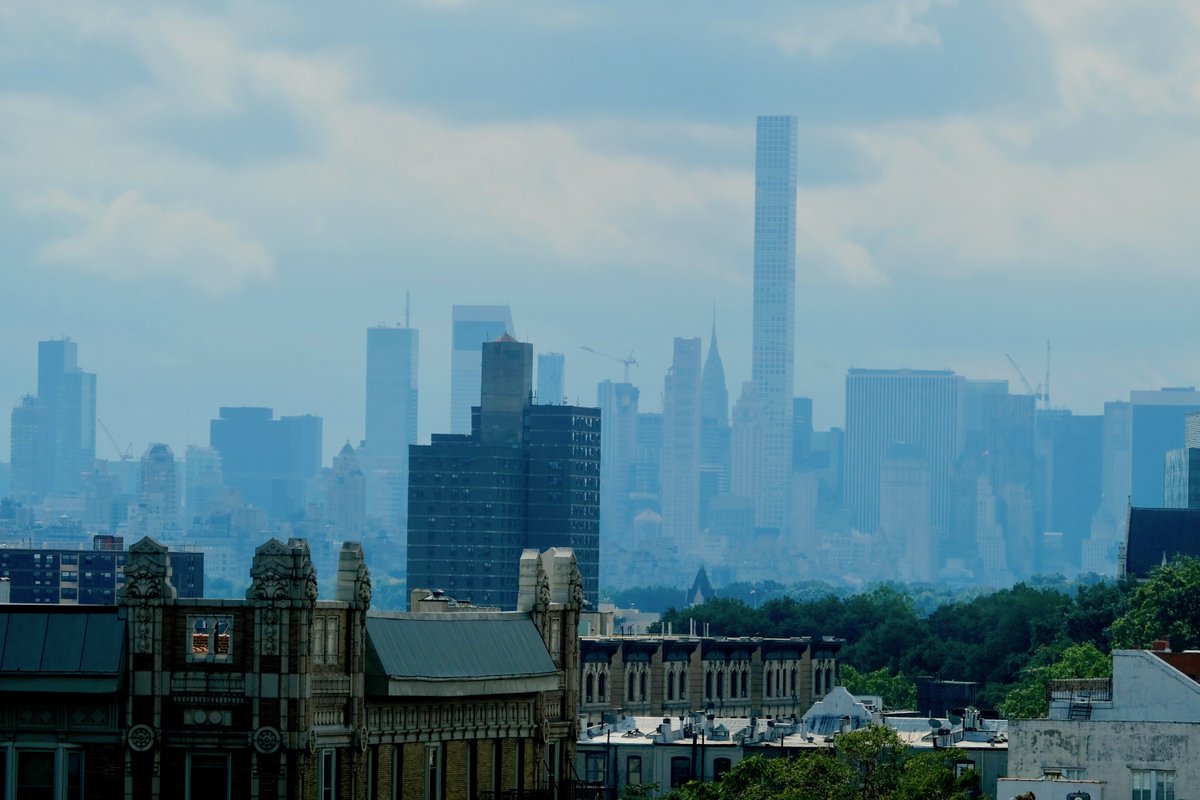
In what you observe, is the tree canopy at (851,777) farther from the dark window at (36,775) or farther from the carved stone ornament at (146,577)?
the dark window at (36,775)

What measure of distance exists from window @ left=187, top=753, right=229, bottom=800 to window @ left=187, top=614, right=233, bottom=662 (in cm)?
195

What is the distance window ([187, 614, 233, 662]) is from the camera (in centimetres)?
6500

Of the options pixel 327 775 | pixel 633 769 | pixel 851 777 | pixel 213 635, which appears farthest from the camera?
pixel 633 769

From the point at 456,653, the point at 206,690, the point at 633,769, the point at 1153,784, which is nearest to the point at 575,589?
the point at 456,653

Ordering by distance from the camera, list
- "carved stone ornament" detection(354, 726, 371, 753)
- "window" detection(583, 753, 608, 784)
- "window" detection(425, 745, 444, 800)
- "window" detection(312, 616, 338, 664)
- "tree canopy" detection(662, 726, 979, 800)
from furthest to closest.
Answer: "window" detection(583, 753, 608, 784) < "tree canopy" detection(662, 726, 979, 800) < "window" detection(425, 745, 444, 800) < "carved stone ornament" detection(354, 726, 371, 753) < "window" detection(312, 616, 338, 664)

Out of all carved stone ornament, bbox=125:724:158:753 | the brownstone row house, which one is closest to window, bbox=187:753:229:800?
the brownstone row house

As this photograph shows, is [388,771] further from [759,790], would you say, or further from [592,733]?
[592,733]

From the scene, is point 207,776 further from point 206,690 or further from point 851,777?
point 851,777

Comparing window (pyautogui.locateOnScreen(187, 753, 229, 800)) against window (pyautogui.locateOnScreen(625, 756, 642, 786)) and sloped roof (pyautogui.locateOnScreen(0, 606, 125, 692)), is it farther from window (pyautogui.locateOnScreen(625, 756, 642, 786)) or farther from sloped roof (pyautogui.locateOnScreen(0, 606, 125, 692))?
window (pyautogui.locateOnScreen(625, 756, 642, 786))

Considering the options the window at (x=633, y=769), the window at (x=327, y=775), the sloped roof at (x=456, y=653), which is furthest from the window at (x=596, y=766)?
the window at (x=327, y=775)

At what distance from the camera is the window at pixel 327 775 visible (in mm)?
65812

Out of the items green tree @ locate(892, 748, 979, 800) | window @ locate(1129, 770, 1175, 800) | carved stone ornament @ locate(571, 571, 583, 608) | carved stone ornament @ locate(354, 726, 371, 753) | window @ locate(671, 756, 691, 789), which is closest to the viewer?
carved stone ornament @ locate(354, 726, 371, 753)

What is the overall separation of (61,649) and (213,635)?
3.30 metres

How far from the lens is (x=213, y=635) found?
Result: 6506 cm
